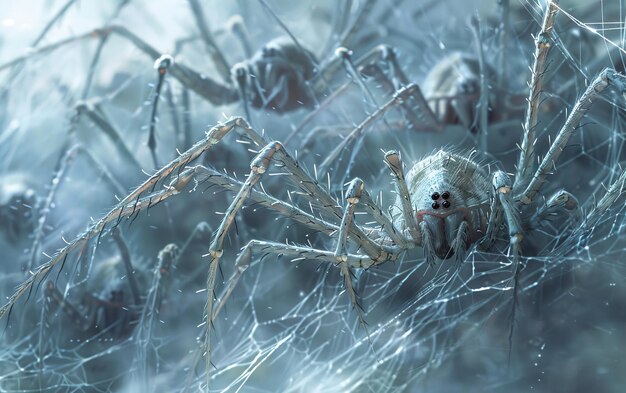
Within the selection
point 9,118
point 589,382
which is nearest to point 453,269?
point 589,382

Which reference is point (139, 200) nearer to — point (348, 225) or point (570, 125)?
point (348, 225)

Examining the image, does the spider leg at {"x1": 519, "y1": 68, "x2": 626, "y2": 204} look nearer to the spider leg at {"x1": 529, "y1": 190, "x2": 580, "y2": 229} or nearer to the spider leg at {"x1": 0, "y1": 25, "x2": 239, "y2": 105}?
the spider leg at {"x1": 529, "y1": 190, "x2": 580, "y2": 229}

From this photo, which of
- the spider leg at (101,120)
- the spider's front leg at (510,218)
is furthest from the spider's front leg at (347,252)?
the spider leg at (101,120)

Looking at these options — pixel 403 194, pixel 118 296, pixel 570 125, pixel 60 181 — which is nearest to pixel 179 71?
pixel 60 181

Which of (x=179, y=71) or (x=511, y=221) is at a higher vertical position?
(x=179, y=71)

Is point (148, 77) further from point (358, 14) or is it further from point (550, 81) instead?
point (550, 81)

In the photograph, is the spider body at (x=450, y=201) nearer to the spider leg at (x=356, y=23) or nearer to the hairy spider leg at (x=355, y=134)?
the hairy spider leg at (x=355, y=134)
